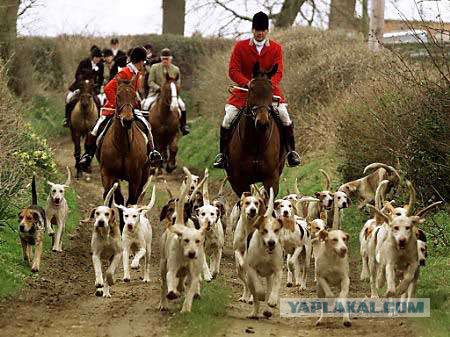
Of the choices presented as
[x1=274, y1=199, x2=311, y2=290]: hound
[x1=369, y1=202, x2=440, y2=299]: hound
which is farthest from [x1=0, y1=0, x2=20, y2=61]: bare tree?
[x1=369, y1=202, x2=440, y2=299]: hound

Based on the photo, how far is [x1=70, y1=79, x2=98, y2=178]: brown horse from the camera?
2291 centimetres

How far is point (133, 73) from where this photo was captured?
51.3 feet

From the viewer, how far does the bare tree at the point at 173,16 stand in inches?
1681

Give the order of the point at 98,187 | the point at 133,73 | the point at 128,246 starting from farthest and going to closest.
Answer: the point at 98,187
the point at 133,73
the point at 128,246

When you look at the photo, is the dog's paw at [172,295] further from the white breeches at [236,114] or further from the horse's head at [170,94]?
the horse's head at [170,94]

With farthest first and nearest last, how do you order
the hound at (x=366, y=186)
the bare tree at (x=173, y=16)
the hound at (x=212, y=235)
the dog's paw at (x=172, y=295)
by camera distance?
1. the bare tree at (x=173, y=16)
2. the hound at (x=366, y=186)
3. the hound at (x=212, y=235)
4. the dog's paw at (x=172, y=295)

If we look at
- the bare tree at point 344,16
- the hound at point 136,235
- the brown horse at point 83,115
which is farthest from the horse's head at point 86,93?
the hound at point 136,235

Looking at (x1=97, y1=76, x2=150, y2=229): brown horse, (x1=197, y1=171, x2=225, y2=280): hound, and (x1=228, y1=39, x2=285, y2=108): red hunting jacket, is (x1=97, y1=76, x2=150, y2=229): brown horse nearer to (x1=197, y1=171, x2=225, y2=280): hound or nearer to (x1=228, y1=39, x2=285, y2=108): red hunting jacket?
(x1=228, y1=39, x2=285, y2=108): red hunting jacket

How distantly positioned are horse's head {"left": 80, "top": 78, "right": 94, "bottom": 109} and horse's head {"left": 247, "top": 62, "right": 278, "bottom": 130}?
33.1 ft

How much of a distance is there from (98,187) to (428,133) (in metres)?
8.89

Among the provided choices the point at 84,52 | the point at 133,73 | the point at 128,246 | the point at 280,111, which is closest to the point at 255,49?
the point at 280,111

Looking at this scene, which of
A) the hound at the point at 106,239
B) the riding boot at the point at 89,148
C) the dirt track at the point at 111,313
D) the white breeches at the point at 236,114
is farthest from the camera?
the riding boot at the point at 89,148

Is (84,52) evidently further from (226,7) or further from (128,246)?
(128,246)

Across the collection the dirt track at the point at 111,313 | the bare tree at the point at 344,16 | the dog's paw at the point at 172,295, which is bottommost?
the dirt track at the point at 111,313
